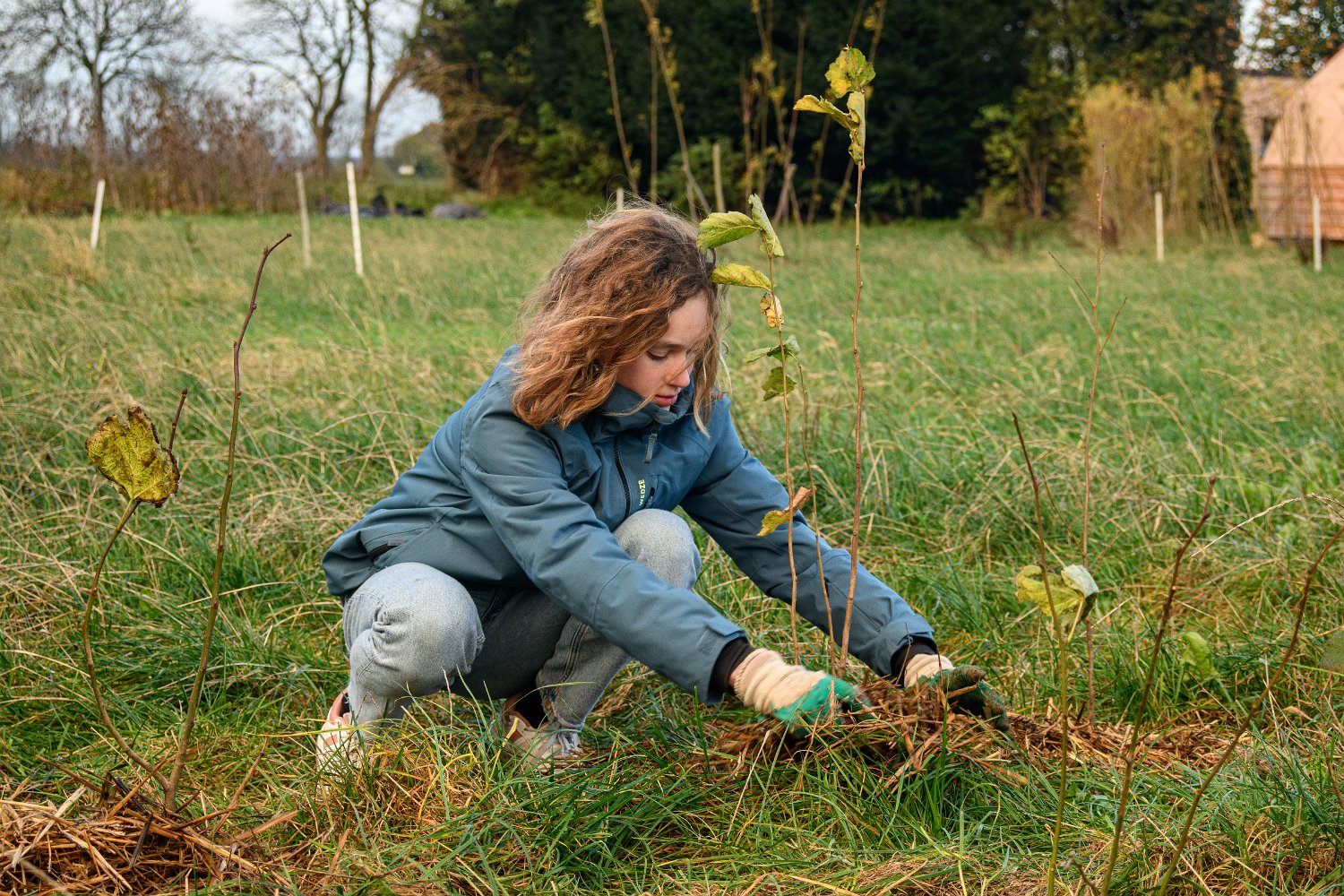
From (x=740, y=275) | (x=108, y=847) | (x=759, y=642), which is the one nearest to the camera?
(x=108, y=847)

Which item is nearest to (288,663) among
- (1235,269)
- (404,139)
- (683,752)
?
(683,752)

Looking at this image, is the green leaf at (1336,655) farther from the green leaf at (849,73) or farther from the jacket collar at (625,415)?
the jacket collar at (625,415)

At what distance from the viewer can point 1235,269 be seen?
9359 millimetres

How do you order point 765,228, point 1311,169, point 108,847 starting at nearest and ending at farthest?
point 108,847 → point 765,228 → point 1311,169

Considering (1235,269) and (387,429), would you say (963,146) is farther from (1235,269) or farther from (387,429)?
(387,429)

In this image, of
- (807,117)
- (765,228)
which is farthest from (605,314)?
(807,117)

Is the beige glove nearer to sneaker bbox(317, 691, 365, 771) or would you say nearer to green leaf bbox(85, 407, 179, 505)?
sneaker bbox(317, 691, 365, 771)

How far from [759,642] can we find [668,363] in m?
0.72

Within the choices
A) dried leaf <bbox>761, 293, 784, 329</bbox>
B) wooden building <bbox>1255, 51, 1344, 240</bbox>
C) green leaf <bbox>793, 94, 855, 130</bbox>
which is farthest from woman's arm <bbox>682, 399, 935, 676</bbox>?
wooden building <bbox>1255, 51, 1344, 240</bbox>

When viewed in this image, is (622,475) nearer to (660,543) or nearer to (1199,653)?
(660,543)

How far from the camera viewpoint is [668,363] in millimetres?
1865

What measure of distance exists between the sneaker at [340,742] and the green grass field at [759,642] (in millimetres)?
46

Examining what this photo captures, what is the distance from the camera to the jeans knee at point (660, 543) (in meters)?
1.95

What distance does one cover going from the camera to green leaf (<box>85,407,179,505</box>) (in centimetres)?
123
